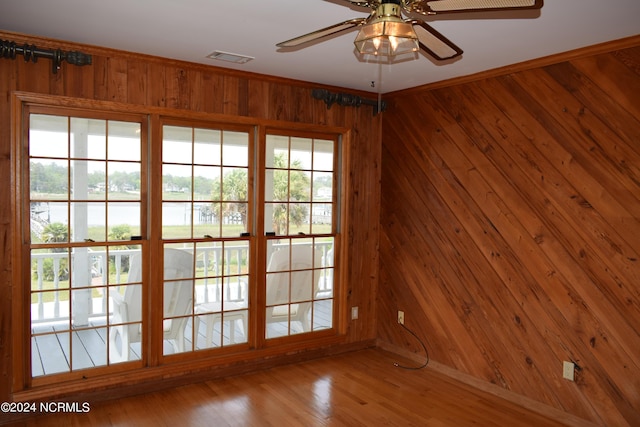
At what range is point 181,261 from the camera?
4.06 metres

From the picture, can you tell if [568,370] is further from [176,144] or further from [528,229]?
[176,144]

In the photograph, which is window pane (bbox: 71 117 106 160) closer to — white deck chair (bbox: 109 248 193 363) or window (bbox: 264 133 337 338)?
white deck chair (bbox: 109 248 193 363)

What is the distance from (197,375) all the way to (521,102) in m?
3.42

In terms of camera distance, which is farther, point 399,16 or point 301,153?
point 301,153

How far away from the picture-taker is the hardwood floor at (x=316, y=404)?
11.2ft

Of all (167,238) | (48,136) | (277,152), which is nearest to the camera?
(48,136)

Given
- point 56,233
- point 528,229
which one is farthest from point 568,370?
point 56,233

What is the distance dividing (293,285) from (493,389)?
6.44ft

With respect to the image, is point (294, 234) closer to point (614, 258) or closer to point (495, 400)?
point (495, 400)

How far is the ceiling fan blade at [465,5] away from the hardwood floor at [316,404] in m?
2.74

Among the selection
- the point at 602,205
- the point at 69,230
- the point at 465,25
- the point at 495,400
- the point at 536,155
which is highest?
the point at 465,25

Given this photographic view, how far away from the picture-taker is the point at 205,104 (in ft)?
13.2

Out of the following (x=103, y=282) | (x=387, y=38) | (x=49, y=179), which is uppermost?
(x=387, y=38)

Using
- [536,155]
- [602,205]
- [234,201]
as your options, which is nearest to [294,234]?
[234,201]
